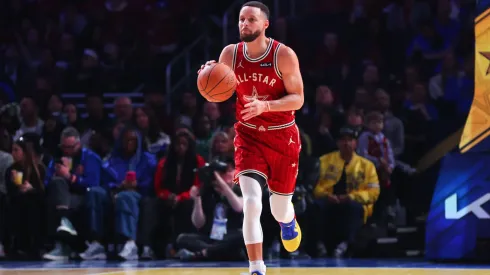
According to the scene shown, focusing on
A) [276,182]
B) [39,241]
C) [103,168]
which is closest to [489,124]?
[276,182]

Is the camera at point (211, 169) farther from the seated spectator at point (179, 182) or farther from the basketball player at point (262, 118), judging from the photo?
the basketball player at point (262, 118)

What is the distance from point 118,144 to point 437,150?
4251mm

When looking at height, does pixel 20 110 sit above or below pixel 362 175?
above

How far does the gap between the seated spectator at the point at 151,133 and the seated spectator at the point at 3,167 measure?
179 centimetres

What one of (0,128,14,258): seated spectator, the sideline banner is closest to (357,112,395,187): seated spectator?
the sideline banner

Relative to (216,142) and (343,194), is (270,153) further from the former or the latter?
(343,194)

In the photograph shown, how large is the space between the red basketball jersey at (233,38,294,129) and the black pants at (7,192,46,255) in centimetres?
498

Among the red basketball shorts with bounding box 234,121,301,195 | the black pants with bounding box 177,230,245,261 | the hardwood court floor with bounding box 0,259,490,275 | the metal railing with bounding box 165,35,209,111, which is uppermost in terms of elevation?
the metal railing with bounding box 165,35,209,111

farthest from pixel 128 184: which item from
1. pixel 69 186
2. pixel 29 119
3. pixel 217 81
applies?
pixel 217 81

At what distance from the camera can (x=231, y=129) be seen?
12.2m

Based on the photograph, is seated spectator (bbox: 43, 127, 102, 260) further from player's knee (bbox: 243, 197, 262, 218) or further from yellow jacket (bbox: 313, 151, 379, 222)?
player's knee (bbox: 243, 197, 262, 218)

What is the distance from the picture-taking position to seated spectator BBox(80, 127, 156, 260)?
1216cm

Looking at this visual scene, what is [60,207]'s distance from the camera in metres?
12.4

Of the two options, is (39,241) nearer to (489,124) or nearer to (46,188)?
(46,188)
